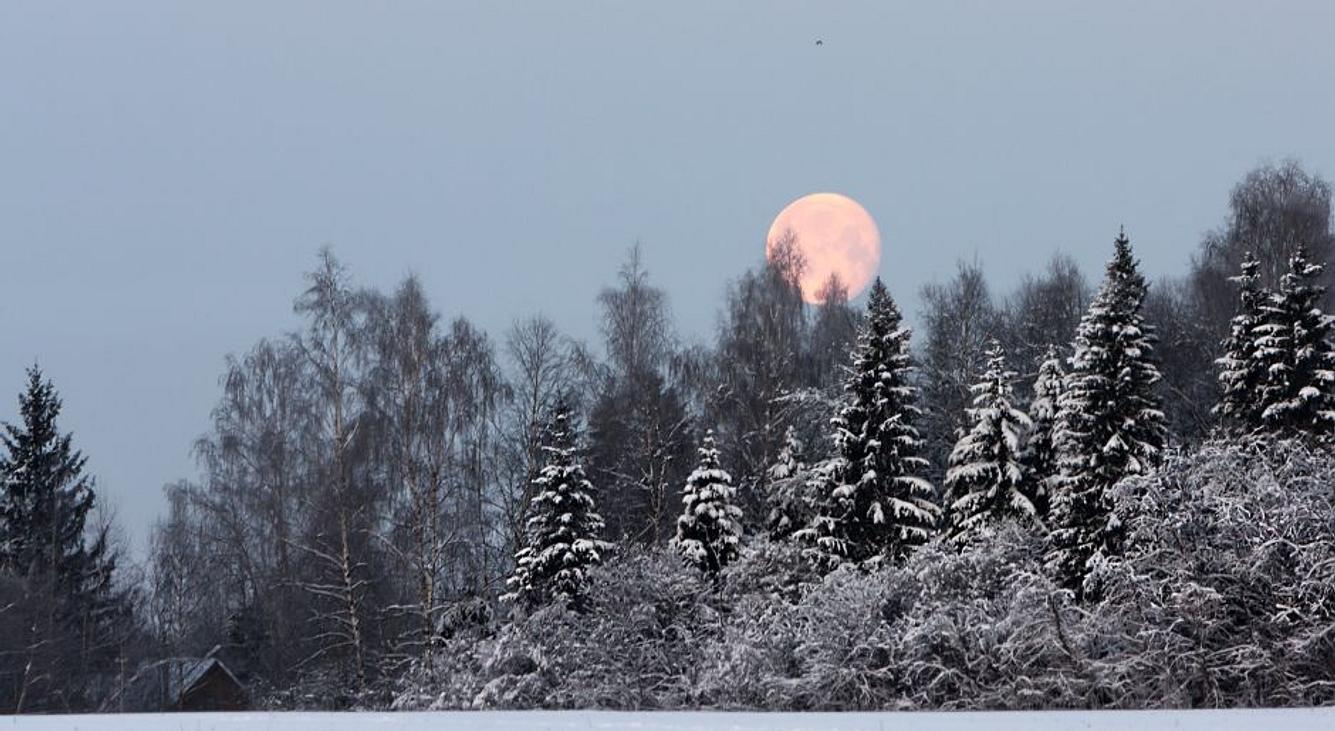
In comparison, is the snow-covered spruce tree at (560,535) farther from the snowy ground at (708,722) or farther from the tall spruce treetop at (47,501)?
the tall spruce treetop at (47,501)

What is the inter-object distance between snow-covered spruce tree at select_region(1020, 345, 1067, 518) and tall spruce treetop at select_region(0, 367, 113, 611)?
31.7 meters

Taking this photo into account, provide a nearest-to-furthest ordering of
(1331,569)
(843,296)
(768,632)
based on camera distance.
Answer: (1331,569)
(768,632)
(843,296)

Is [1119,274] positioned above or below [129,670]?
above

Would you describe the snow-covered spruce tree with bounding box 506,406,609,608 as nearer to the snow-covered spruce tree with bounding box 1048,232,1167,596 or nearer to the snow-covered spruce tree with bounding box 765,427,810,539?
the snow-covered spruce tree with bounding box 765,427,810,539

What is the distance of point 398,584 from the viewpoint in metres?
57.7

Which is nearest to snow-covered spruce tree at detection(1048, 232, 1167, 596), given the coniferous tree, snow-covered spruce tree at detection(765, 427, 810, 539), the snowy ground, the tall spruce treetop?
snow-covered spruce tree at detection(765, 427, 810, 539)

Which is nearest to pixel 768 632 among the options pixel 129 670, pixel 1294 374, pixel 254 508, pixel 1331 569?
pixel 1331 569

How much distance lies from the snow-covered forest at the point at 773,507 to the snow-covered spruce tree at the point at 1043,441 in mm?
93

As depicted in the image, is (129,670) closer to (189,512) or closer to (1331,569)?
(189,512)

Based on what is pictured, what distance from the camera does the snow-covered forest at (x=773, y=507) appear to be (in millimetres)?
24078

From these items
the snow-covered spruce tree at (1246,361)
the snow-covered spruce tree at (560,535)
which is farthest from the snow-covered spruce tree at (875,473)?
the snow-covered spruce tree at (1246,361)

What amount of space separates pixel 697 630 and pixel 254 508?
27211 mm

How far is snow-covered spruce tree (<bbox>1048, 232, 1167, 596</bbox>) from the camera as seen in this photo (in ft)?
98.7

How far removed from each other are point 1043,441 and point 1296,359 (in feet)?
18.6
